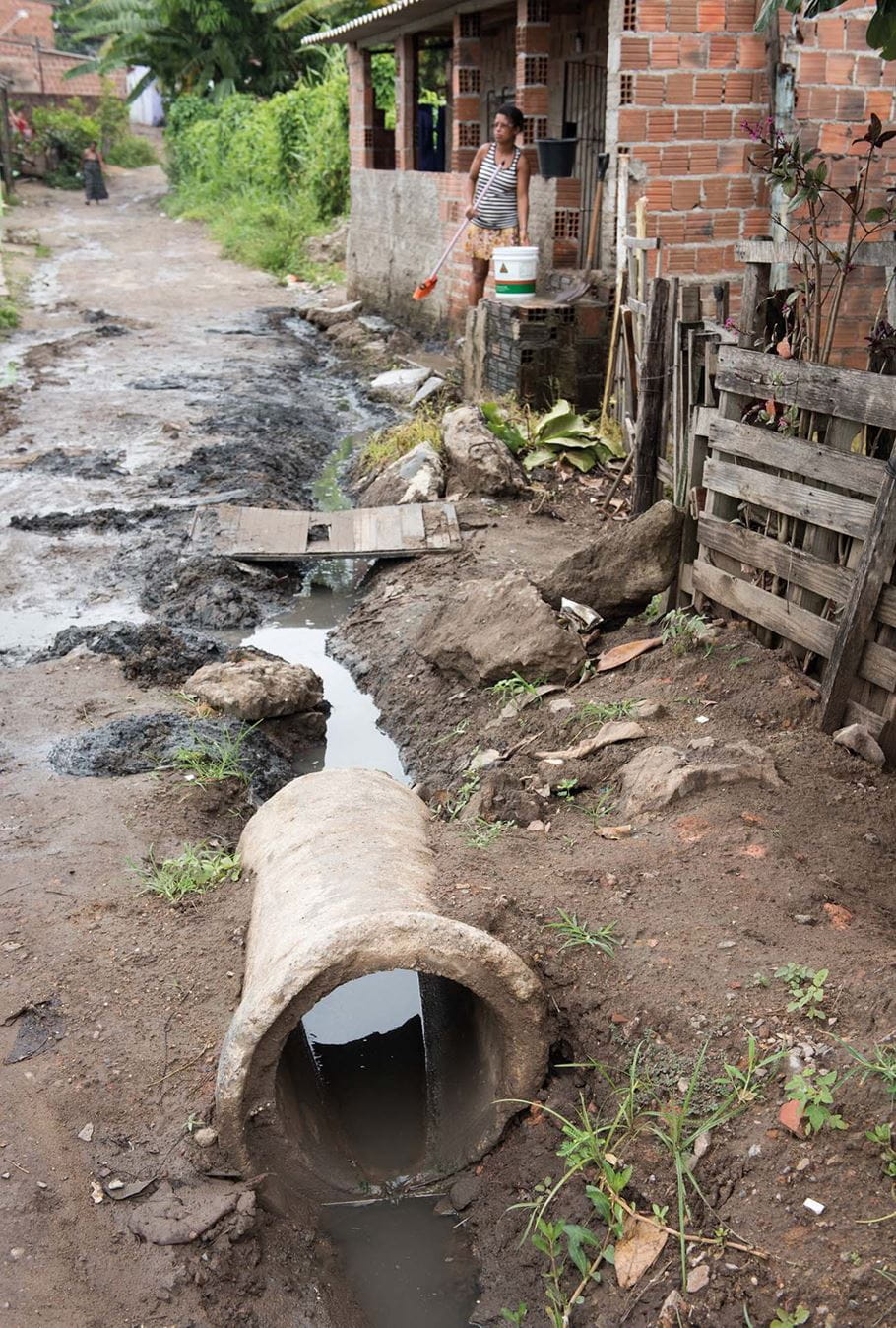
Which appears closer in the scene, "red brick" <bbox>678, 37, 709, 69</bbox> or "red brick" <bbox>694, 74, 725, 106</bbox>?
"red brick" <bbox>678, 37, 709, 69</bbox>

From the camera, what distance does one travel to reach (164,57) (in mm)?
31844

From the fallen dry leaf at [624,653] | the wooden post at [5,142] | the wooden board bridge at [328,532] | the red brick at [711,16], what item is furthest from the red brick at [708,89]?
the wooden post at [5,142]

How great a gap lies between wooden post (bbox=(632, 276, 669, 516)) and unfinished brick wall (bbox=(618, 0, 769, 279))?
318cm

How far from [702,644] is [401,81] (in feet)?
39.3

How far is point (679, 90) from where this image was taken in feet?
29.8

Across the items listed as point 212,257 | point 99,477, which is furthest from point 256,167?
point 99,477

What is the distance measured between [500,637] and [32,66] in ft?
140

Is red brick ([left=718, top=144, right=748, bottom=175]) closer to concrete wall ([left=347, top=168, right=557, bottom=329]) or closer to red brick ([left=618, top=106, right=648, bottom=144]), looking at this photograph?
red brick ([left=618, top=106, right=648, bottom=144])

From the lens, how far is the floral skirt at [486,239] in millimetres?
10984

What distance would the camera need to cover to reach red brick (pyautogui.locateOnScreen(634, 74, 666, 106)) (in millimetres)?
8945

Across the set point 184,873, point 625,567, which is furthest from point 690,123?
point 184,873

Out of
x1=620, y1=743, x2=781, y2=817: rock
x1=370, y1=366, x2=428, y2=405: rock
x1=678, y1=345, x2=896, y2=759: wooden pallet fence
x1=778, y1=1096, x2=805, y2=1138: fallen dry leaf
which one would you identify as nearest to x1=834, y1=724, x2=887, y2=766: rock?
x1=678, y1=345, x2=896, y2=759: wooden pallet fence

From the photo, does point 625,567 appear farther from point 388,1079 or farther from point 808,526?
point 388,1079

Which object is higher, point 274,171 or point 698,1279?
point 274,171
